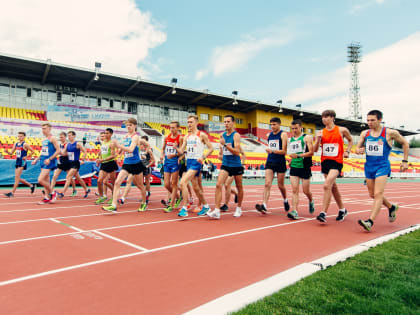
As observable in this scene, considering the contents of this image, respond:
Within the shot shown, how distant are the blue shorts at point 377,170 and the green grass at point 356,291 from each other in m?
2.16

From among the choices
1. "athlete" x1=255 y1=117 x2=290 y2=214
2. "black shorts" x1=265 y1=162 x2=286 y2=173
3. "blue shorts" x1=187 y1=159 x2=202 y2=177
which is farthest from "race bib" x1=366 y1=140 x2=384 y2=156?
"blue shorts" x1=187 y1=159 x2=202 y2=177

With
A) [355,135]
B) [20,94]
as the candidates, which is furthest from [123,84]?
[355,135]

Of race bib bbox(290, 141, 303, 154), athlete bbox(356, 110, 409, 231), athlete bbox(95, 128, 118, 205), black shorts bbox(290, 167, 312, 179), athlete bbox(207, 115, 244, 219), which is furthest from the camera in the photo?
athlete bbox(95, 128, 118, 205)

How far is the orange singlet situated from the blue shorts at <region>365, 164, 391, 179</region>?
0.55 metres

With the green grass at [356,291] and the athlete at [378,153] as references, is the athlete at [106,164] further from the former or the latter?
the green grass at [356,291]

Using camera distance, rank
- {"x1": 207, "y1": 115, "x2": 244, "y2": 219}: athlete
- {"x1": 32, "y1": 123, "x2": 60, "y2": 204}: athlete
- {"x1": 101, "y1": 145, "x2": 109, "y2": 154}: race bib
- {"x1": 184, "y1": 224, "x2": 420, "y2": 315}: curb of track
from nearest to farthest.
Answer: {"x1": 184, "y1": 224, "x2": 420, "y2": 315}: curb of track → {"x1": 207, "y1": 115, "x2": 244, "y2": 219}: athlete → {"x1": 32, "y1": 123, "x2": 60, "y2": 204}: athlete → {"x1": 101, "y1": 145, "x2": 109, "y2": 154}: race bib

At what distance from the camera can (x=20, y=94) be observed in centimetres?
2978

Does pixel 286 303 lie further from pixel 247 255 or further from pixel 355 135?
pixel 355 135

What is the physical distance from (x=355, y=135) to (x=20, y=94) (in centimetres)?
6166

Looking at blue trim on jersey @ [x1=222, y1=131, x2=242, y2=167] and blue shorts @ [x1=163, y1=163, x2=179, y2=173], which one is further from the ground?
blue trim on jersey @ [x1=222, y1=131, x2=242, y2=167]

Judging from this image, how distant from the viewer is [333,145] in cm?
587

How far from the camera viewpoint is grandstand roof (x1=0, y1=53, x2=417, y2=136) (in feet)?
92.5

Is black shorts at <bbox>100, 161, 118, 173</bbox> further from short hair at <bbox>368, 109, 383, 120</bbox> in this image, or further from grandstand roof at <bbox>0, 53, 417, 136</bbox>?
grandstand roof at <bbox>0, 53, 417, 136</bbox>

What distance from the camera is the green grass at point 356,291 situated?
7.34 feet
